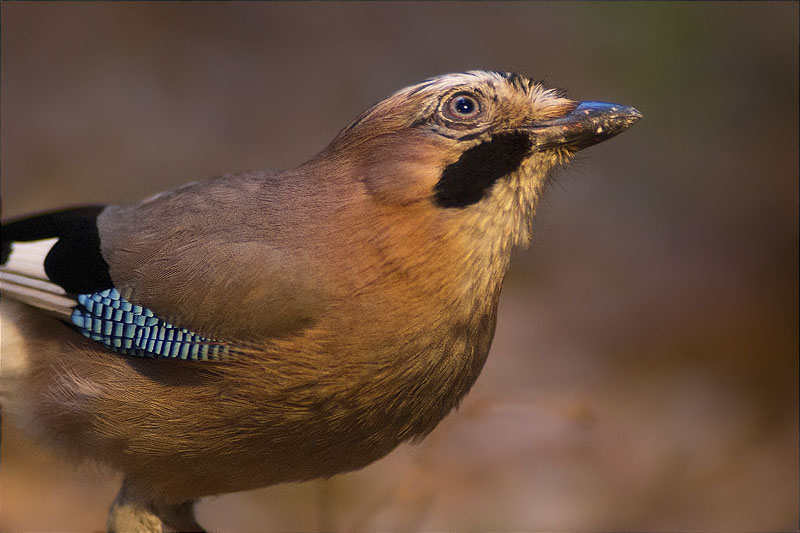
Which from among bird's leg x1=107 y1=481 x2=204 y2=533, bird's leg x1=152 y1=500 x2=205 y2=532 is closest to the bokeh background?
bird's leg x1=152 y1=500 x2=205 y2=532

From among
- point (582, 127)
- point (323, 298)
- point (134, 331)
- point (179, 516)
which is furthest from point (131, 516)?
point (582, 127)

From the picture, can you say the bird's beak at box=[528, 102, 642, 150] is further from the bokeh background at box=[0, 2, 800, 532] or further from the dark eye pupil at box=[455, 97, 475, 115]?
the bokeh background at box=[0, 2, 800, 532]

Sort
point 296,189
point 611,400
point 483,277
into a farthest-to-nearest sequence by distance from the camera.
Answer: point 611,400 < point 296,189 < point 483,277

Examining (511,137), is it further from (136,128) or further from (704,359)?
(136,128)

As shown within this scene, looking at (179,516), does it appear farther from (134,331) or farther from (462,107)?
(462,107)

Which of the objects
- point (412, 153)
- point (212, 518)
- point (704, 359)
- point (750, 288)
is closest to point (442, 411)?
point (412, 153)

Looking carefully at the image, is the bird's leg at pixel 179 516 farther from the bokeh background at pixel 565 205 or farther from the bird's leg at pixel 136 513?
the bokeh background at pixel 565 205

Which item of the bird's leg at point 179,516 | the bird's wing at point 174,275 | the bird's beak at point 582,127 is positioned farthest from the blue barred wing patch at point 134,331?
the bird's beak at point 582,127
